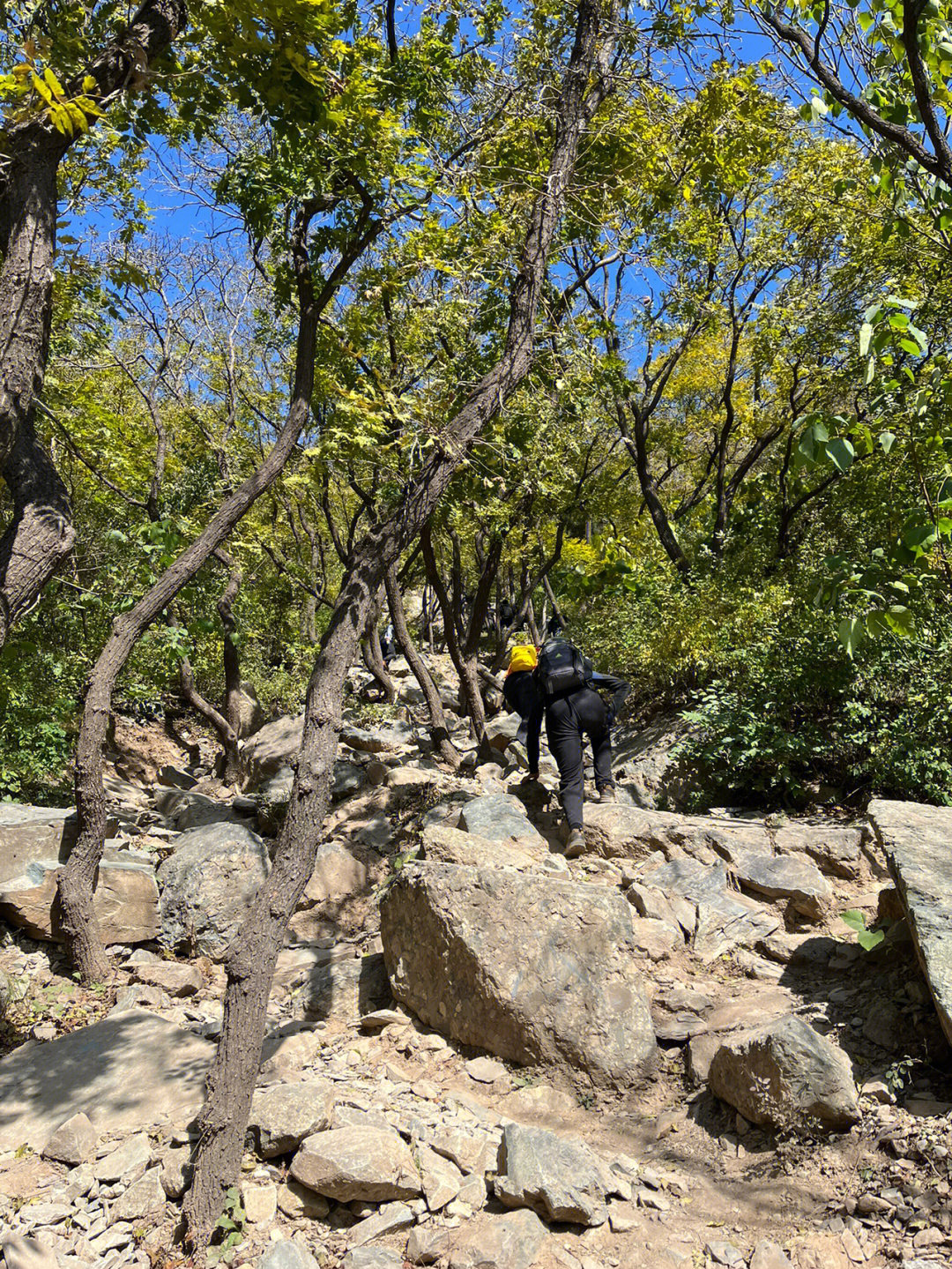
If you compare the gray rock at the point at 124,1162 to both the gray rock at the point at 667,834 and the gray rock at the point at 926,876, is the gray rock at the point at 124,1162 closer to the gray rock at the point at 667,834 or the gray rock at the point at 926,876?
the gray rock at the point at 926,876

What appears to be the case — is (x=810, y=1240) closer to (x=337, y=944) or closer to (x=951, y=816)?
(x=951, y=816)

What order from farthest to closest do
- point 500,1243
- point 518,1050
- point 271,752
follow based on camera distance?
point 271,752 < point 518,1050 < point 500,1243

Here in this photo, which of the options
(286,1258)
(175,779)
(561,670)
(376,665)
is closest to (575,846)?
(561,670)

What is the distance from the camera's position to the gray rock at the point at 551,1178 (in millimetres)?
3035

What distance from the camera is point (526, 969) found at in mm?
4242

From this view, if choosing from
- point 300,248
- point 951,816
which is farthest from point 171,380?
point 951,816

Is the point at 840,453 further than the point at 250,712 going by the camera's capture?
No

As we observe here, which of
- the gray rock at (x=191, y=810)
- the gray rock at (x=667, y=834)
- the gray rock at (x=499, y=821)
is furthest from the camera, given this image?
the gray rock at (x=191, y=810)

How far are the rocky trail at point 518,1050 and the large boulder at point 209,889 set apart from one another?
0.07 feet

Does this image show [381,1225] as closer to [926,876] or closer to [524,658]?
[926,876]

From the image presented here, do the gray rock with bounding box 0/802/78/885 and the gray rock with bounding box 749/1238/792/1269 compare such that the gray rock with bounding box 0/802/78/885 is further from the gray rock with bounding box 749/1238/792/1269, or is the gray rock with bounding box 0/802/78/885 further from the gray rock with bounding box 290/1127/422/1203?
the gray rock with bounding box 749/1238/792/1269

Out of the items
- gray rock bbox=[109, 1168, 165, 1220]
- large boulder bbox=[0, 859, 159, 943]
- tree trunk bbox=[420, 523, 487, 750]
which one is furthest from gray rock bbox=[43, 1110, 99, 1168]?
tree trunk bbox=[420, 523, 487, 750]

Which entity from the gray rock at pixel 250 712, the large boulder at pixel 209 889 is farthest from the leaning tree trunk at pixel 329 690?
the gray rock at pixel 250 712

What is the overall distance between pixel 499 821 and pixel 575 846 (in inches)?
24.2
